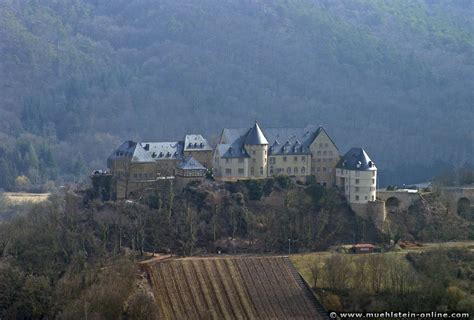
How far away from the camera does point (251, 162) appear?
9375 centimetres

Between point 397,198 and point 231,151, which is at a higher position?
point 231,151

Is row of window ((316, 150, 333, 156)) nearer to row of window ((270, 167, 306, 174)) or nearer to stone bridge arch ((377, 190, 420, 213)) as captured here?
row of window ((270, 167, 306, 174))

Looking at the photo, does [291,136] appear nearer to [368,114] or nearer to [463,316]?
[463,316]

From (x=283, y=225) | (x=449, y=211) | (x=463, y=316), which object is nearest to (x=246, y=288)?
(x=283, y=225)

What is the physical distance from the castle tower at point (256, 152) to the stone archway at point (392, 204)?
1025 centimetres

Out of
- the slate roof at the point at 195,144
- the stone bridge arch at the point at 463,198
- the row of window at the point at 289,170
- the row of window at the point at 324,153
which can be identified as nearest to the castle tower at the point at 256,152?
the row of window at the point at 289,170

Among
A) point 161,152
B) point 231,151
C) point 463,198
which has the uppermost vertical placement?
point 231,151

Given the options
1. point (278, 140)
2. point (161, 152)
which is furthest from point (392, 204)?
point (161, 152)

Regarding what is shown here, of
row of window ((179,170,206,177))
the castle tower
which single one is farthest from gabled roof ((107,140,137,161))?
the castle tower

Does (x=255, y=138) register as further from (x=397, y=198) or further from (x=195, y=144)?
(x=397, y=198)

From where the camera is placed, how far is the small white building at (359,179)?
92062 mm

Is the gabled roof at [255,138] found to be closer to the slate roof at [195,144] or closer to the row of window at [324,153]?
the slate roof at [195,144]

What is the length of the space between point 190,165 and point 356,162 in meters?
13.3

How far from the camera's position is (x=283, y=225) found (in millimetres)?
89438
